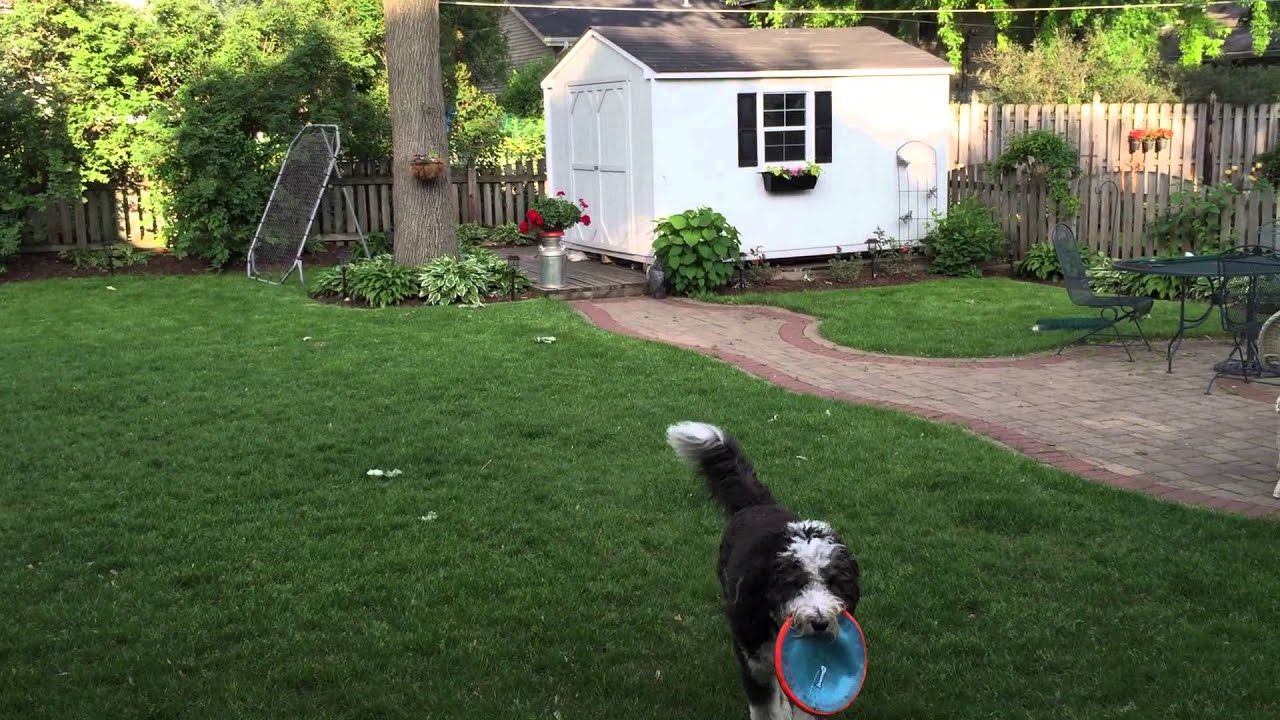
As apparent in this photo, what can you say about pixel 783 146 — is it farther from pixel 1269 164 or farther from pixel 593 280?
pixel 1269 164

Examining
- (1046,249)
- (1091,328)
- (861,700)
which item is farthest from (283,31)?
(861,700)

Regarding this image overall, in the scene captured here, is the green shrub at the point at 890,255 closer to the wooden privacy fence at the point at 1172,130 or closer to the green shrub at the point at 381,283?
the wooden privacy fence at the point at 1172,130

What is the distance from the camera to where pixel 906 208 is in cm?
1419

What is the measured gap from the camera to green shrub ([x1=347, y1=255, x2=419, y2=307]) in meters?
11.7

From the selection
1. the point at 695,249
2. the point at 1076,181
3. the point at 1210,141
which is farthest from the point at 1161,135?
the point at 695,249

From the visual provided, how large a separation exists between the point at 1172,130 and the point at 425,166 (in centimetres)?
877

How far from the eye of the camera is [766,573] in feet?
9.87

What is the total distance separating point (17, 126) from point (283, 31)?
11.6 ft

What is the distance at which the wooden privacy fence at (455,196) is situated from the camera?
51.1 ft

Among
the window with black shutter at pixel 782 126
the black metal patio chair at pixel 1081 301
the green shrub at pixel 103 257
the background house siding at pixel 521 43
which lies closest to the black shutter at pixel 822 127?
the window with black shutter at pixel 782 126

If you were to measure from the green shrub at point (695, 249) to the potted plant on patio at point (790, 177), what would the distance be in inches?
40.5

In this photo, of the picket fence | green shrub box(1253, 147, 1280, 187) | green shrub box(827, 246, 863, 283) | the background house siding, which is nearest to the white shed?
green shrub box(827, 246, 863, 283)

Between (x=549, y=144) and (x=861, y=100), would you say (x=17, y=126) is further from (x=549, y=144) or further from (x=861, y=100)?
(x=861, y=100)

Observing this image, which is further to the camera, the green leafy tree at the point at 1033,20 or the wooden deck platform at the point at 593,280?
the green leafy tree at the point at 1033,20
